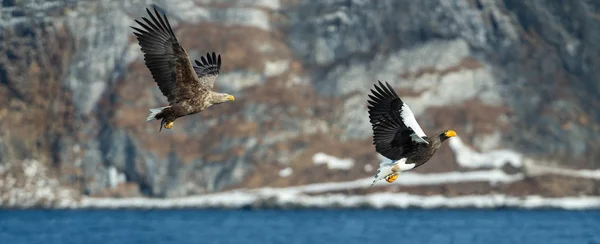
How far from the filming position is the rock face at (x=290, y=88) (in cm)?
10956

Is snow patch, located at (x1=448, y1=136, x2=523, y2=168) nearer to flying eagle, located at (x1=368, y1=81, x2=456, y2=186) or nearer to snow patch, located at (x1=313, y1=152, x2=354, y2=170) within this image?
snow patch, located at (x1=313, y1=152, x2=354, y2=170)

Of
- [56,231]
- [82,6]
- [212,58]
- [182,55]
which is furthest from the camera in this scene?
[82,6]

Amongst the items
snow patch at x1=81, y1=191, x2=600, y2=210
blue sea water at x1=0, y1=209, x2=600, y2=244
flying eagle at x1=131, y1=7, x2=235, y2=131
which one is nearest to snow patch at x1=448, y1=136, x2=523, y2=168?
snow patch at x1=81, y1=191, x2=600, y2=210

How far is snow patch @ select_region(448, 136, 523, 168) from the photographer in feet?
351

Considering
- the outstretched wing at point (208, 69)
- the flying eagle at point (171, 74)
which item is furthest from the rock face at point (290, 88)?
the flying eagle at point (171, 74)

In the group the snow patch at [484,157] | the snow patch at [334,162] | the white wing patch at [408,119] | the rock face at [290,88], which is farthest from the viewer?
the snow patch at [334,162]

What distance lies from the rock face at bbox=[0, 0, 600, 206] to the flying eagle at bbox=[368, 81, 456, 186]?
285 ft

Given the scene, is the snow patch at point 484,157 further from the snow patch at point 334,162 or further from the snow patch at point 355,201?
the snow patch at point 334,162

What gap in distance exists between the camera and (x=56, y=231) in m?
75.0

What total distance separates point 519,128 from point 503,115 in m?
2.42

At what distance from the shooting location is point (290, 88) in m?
118

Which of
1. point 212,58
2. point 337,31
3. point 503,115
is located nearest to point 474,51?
point 503,115

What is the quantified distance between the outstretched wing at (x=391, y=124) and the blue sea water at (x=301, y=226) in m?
42.6

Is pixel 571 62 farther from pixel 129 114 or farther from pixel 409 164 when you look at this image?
pixel 409 164
